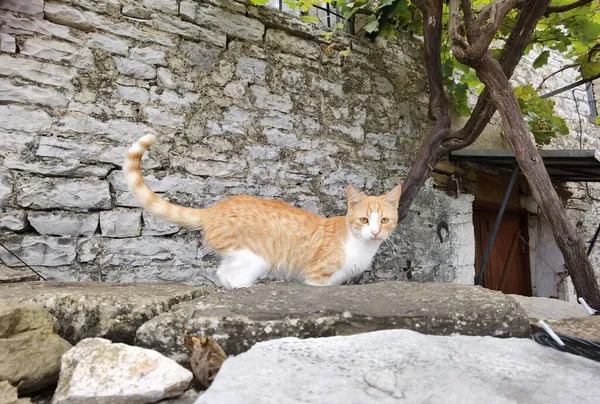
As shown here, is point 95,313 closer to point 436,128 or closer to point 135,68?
point 135,68

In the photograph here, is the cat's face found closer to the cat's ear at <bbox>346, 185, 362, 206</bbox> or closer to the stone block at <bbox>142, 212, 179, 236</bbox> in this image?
the cat's ear at <bbox>346, 185, 362, 206</bbox>

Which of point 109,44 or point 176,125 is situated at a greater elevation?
point 109,44

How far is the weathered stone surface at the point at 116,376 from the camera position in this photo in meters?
0.88

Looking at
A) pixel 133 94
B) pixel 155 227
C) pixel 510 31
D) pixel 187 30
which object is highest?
pixel 510 31

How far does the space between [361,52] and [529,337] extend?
9.93 ft

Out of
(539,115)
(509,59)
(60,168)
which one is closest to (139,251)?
(60,168)

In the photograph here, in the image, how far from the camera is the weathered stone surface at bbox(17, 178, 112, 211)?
2.43 metres

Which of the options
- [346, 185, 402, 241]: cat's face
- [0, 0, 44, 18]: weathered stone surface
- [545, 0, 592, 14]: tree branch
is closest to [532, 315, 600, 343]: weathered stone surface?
[346, 185, 402, 241]: cat's face

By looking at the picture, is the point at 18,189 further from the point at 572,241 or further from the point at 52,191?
the point at 572,241

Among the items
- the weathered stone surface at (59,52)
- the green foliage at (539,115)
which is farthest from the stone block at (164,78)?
the green foliage at (539,115)

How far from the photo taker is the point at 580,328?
1470 millimetres

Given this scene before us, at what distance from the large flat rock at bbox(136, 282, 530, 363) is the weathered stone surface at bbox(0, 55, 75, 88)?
1900 millimetres

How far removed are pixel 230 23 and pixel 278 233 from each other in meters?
1.70

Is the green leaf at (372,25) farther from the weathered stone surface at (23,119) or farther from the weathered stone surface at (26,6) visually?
the weathered stone surface at (23,119)
